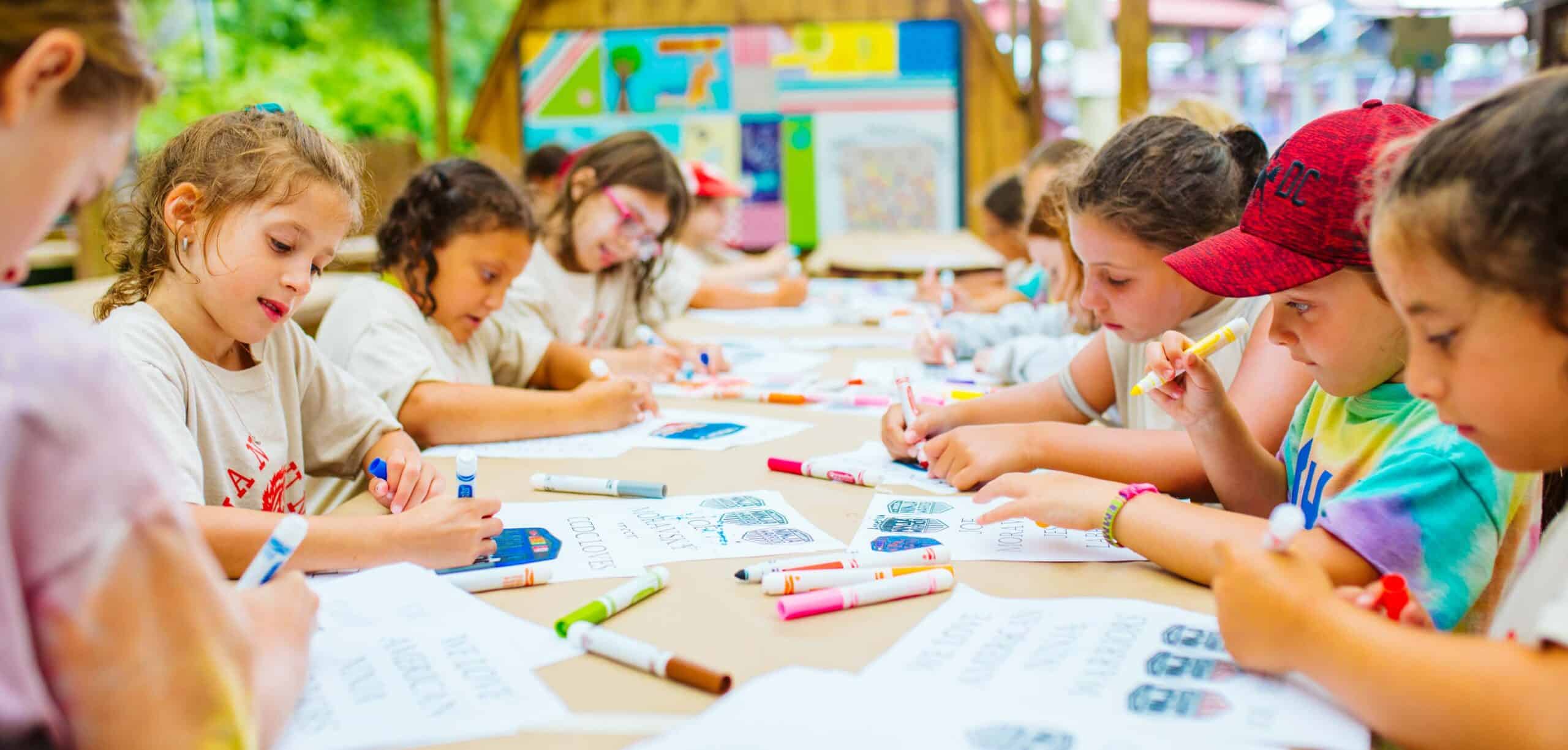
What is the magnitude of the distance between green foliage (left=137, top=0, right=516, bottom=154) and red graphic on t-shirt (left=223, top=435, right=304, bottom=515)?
18.4 feet

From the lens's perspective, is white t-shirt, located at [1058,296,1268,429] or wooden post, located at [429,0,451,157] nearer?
white t-shirt, located at [1058,296,1268,429]

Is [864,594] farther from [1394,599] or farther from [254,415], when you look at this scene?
[254,415]

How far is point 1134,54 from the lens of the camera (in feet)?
7.29

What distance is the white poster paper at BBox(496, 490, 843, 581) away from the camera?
0.99 metres

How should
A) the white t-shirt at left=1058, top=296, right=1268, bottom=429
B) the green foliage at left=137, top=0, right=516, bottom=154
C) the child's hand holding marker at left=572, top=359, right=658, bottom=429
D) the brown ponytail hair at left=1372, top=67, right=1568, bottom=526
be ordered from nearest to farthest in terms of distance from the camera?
1. the brown ponytail hair at left=1372, top=67, right=1568, bottom=526
2. the white t-shirt at left=1058, top=296, right=1268, bottom=429
3. the child's hand holding marker at left=572, top=359, right=658, bottom=429
4. the green foliage at left=137, top=0, right=516, bottom=154

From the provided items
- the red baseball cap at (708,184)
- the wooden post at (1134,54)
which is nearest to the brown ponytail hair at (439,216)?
the wooden post at (1134,54)

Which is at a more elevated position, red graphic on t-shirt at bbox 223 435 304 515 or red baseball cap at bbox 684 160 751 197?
red baseball cap at bbox 684 160 751 197

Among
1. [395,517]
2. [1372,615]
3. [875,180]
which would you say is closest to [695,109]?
[875,180]

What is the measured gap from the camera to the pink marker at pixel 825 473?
1.28 metres

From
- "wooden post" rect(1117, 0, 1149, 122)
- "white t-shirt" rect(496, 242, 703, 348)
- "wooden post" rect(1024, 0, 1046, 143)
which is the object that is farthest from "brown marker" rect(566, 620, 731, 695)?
"wooden post" rect(1024, 0, 1046, 143)

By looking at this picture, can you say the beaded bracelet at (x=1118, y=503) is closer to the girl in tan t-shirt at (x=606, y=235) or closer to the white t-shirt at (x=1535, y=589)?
the white t-shirt at (x=1535, y=589)

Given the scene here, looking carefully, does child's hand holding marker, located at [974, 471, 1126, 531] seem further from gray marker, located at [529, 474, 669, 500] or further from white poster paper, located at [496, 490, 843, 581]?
gray marker, located at [529, 474, 669, 500]

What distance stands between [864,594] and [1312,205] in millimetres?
489

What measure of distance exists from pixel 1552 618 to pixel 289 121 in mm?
1192
